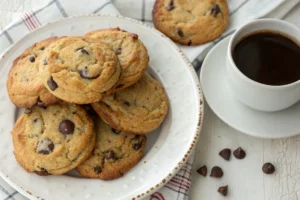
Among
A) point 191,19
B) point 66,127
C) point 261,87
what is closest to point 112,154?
point 66,127

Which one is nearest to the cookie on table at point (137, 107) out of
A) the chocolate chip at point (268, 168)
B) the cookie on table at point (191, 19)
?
the cookie on table at point (191, 19)

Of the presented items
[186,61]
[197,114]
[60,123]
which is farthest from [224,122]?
[60,123]

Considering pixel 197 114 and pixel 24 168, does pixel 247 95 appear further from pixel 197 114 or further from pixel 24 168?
pixel 24 168

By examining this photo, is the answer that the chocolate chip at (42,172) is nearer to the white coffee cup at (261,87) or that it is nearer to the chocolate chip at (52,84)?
the chocolate chip at (52,84)

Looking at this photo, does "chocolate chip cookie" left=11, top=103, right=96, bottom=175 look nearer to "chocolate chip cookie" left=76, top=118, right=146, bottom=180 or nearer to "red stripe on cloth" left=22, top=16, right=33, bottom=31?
"chocolate chip cookie" left=76, top=118, right=146, bottom=180

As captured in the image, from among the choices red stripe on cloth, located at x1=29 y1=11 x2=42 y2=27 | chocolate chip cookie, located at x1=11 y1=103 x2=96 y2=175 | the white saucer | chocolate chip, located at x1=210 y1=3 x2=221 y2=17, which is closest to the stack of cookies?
chocolate chip cookie, located at x1=11 y1=103 x2=96 y2=175

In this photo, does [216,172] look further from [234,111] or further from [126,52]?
[126,52]

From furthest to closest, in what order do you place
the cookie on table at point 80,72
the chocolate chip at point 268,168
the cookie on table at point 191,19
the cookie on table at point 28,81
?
the cookie on table at point 191,19 → the chocolate chip at point 268,168 → the cookie on table at point 28,81 → the cookie on table at point 80,72
